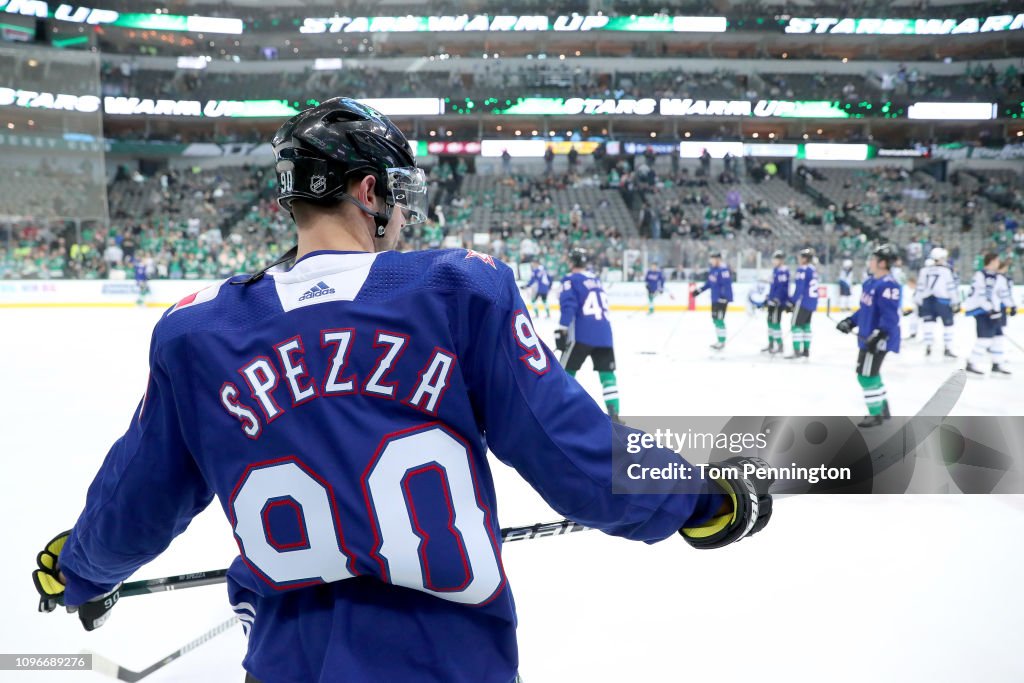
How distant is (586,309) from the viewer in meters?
5.54

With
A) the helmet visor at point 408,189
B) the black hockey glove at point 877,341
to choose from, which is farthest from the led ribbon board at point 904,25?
the helmet visor at point 408,189

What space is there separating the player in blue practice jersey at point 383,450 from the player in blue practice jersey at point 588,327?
15.3 feet

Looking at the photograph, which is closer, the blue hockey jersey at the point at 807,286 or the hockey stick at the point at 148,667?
the hockey stick at the point at 148,667

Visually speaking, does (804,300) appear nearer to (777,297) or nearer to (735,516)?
(777,297)

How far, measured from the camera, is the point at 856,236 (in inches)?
593

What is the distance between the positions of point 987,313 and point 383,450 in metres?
8.37

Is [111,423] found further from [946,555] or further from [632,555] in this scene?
[946,555]

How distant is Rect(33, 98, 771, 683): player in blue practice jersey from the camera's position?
29.7 inches

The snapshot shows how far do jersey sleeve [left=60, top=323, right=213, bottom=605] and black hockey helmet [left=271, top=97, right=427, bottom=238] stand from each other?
0.26 metres

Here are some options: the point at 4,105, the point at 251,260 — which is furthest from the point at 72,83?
the point at 251,260

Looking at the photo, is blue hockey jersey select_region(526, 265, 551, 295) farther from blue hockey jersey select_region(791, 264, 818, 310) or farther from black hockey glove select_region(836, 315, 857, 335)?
black hockey glove select_region(836, 315, 857, 335)

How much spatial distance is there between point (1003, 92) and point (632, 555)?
71.5ft

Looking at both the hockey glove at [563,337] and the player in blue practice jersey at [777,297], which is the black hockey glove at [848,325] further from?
the player in blue practice jersey at [777,297]

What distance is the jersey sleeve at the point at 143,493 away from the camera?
0.84m
